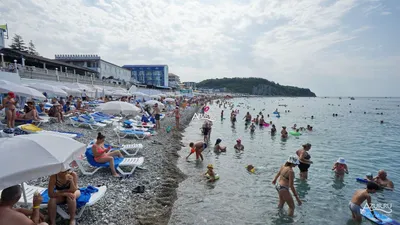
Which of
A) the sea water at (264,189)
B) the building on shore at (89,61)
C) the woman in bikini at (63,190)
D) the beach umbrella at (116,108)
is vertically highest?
the building on shore at (89,61)

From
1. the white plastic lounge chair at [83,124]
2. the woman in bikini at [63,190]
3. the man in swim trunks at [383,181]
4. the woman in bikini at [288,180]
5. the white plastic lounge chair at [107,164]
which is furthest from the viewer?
Answer: the white plastic lounge chair at [83,124]

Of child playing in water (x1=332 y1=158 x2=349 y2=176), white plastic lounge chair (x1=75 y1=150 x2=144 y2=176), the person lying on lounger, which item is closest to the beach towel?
white plastic lounge chair (x1=75 y1=150 x2=144 y2=176)

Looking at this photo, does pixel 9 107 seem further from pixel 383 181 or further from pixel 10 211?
pixel 383 181

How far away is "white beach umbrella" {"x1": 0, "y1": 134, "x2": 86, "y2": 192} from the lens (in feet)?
8.91

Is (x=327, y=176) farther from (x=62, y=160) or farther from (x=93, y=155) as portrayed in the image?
(x=62, y=160)

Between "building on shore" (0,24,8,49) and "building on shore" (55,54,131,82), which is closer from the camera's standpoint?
"building on shore" (0,24,8,49)

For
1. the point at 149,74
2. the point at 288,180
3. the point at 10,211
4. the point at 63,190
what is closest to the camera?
the point at 10,211

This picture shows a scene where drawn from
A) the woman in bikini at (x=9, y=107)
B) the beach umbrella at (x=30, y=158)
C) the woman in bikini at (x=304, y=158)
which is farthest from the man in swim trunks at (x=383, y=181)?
the woman in bikini at (x=9, y=107)

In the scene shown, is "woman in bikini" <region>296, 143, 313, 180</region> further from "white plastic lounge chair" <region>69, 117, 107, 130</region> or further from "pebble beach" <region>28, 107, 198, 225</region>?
"white plastic lounge chair" <region>69, 117, 107, 130</region>

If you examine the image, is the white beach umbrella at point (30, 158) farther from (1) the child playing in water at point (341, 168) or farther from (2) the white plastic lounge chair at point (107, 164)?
(1) the child playing in water at point (341, 168)

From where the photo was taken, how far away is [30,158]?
2.95 metres

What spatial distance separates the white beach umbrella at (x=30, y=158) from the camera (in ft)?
8.91

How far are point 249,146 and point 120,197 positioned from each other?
10126 millimetres

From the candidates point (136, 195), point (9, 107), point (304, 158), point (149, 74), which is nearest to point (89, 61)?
point (149, 74)
